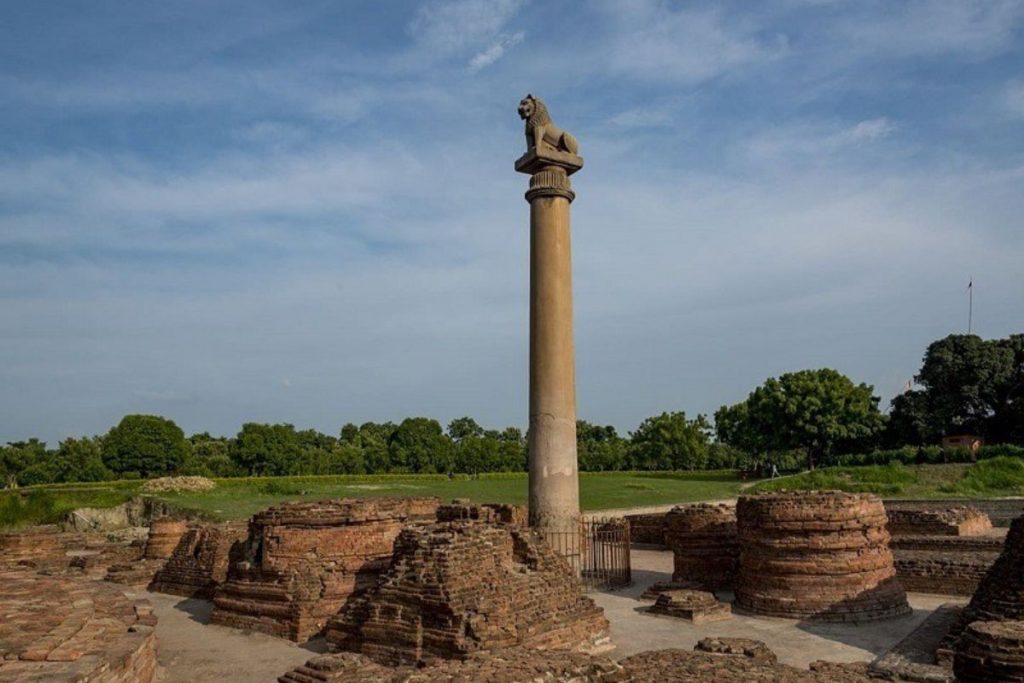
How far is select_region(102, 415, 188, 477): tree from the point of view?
53156 millimetres

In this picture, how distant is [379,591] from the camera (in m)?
10.0

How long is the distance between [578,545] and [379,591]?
5.94 meters

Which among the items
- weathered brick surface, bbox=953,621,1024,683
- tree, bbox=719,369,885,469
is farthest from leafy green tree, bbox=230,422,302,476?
weathered brick surface, bbox=953,621,1024,683

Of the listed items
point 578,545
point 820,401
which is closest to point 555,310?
point 578,545

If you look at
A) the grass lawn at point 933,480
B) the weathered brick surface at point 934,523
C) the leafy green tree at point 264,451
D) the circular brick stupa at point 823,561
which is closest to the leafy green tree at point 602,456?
the leafy green tree at point 264,451

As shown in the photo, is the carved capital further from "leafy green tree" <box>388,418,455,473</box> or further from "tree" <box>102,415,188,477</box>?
"leafy green tree" <box>388,418,455,473</box>

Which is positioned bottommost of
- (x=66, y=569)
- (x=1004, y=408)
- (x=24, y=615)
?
(x=66, y=569)

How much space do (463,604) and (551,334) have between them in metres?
7.08

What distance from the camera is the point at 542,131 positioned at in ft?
52.4

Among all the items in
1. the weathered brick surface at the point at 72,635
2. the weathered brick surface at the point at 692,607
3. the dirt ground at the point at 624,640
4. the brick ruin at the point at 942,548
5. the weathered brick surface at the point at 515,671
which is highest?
the weathered brick surface at the point at 72,635

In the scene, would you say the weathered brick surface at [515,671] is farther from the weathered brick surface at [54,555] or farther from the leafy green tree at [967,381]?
the leafy green tree at [967,381]

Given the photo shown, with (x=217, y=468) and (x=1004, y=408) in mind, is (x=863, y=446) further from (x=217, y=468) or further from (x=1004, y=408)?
(x=217, y=468)

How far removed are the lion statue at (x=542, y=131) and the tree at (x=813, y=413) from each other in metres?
36.8

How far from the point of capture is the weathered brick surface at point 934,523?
60.0ft
